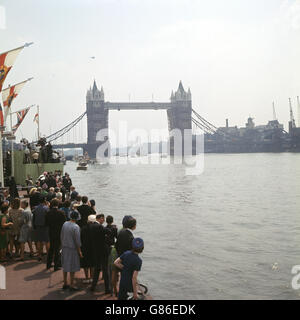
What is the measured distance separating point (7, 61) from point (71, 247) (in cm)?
960

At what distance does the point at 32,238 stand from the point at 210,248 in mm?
6952

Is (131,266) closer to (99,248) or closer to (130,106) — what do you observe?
(99,248)

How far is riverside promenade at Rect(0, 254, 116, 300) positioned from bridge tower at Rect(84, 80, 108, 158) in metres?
155

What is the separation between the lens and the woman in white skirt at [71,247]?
702cm

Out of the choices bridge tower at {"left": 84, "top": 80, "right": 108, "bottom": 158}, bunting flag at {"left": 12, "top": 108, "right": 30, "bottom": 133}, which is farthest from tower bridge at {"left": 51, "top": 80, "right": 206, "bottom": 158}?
bunting flag at {"left": 12, "top": 108, "right": 30, "bottom": 133}

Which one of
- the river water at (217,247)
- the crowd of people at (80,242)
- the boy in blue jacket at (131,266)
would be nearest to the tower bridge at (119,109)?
the river water at (217,247)

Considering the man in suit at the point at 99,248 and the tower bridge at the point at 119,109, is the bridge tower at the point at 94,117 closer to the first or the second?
the tower bridge at the point at 119,109

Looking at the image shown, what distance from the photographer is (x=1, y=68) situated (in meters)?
14.0

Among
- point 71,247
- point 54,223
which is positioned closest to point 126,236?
point 71,247

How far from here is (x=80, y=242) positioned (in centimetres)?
704

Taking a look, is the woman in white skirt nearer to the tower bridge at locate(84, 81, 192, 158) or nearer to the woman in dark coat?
the woman in dark coat

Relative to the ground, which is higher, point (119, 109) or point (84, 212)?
point (119, 109)
